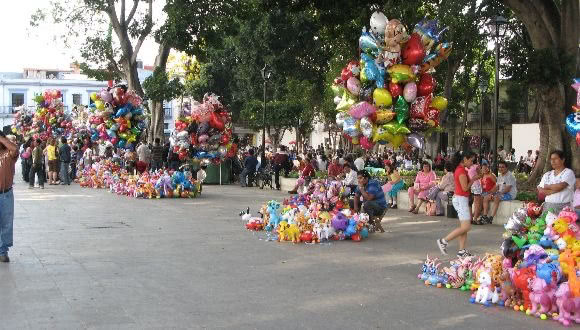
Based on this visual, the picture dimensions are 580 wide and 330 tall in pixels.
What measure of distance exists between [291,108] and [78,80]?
3771 centimetres

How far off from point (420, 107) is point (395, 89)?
50 cm

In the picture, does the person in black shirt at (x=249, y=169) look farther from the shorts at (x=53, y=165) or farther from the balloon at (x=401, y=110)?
the balloon at (x=401, y=110)

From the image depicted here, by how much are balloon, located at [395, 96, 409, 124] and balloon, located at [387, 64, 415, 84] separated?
0.97 ft

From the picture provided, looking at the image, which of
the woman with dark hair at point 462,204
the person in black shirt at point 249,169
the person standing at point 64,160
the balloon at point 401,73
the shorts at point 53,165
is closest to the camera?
the woman with dark hair at point 462,204

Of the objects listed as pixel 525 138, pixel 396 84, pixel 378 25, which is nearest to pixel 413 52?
pixel 396 84

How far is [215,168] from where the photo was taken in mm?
24297

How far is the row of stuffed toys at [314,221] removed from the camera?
1088 cm

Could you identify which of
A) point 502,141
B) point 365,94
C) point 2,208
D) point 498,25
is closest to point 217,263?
point 2,208

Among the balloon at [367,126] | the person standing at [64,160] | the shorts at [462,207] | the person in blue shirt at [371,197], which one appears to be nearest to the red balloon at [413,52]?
the balloon at [367,126]

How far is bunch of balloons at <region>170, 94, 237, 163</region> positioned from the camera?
22.3 meters

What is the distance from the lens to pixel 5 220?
8.62 metres

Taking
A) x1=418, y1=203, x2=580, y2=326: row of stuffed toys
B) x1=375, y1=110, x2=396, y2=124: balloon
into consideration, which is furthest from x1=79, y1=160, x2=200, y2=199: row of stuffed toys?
x1=418, y1=203, x2=580, y2=326: row of stuffed toys

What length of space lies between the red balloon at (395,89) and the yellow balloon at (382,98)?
2.6 inches

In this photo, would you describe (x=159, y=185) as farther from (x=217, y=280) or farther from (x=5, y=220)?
(x=217, y=280)
